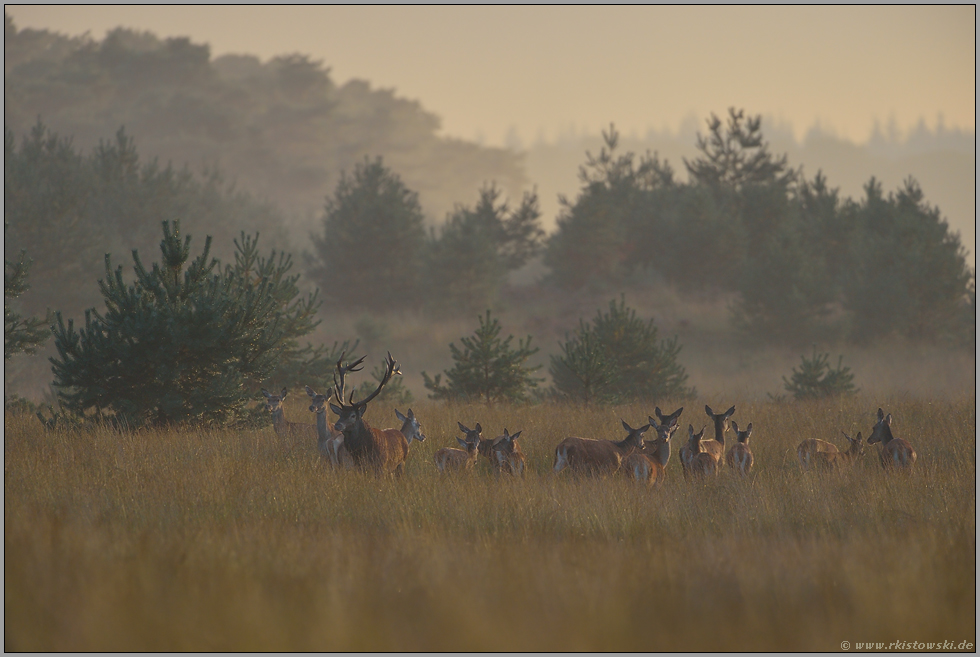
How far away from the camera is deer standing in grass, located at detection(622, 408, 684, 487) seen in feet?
28.6

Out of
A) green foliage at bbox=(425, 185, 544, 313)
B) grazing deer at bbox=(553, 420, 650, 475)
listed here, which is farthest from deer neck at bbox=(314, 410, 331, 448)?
green foliage at bbox=(425, 185, 544, 313)

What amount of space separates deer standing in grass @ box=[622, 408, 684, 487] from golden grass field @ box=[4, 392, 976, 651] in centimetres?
33

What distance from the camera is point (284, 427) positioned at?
441 inches

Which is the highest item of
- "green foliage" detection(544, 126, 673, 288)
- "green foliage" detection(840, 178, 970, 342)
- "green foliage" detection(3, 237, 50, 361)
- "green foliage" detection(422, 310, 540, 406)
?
"green foliage" detection(544, 126, 673, 288)

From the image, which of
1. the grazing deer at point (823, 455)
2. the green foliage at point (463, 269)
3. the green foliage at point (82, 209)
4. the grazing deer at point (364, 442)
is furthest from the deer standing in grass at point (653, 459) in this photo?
the green foliage at point (463, 269)

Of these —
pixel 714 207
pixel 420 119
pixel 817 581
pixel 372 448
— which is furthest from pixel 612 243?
pixel 420 119

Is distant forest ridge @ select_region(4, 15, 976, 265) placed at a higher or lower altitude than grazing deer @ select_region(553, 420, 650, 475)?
higher

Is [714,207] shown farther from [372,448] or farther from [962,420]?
[372,448]

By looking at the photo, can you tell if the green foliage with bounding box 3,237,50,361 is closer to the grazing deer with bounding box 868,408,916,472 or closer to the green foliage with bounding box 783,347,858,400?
the grazing deer with bounding box 868,408,916,472

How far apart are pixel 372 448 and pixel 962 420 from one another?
28.5ft

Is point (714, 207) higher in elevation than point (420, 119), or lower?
lower

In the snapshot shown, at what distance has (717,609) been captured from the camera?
507cm

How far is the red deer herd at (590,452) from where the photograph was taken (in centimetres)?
898

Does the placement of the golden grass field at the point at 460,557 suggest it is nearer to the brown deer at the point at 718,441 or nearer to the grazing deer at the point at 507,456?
the grazing deer at the point at 507,456
